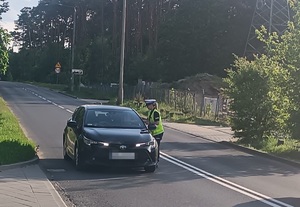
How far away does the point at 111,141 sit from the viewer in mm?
13078

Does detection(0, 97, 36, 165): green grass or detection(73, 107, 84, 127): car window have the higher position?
detection(73, 107, 84, 127): car window

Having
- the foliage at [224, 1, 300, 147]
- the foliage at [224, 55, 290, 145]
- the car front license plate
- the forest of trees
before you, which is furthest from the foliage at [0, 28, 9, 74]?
the forest of trees

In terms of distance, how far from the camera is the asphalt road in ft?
33.9

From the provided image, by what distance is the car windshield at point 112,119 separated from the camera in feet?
47.3

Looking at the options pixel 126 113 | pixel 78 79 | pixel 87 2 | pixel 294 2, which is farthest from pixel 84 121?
pixel 87 2

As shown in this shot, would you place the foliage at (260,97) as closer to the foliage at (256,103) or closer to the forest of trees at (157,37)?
the foliage at (256,103)

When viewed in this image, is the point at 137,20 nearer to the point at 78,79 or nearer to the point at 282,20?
the point at 78,79

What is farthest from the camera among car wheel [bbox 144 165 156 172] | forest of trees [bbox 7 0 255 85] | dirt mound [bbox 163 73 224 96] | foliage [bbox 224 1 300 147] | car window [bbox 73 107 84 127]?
forest of trees [bbox 7 0 255 85]

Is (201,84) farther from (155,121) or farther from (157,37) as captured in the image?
(155,121)

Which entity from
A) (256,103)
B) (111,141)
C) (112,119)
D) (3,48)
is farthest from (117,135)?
(3,48)

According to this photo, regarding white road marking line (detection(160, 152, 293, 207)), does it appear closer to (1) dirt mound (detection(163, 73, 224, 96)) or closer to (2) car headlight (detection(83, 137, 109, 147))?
(2) car headlight (detection(83, 137, 109, 147))

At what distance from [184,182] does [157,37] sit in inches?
2501

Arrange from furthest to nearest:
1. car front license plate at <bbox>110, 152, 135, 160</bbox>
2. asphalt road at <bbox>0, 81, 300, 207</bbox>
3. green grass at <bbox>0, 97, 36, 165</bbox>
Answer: green grass at <bbox>0, 97, 36, 165</bbox>
car front license plate at <bbox>110, 152, 135, 160</bbox>
asphalt road at <bbox>0, 81, 300, 207</bbox>

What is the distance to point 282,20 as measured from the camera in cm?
4881
